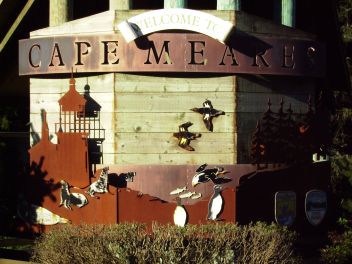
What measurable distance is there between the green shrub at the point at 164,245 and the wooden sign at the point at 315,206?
20.2 feet

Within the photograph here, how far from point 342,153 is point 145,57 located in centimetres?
1759

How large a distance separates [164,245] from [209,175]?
233 inches

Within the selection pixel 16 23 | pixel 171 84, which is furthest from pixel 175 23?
pixel 16 23

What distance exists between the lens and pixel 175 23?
19.8m

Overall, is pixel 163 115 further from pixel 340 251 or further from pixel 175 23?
pixel 340 251

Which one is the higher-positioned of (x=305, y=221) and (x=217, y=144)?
(x=217, y=144)

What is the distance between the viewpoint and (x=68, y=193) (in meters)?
20.6

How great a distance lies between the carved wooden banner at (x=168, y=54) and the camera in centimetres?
1994

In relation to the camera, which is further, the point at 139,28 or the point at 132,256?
the point at 139,28

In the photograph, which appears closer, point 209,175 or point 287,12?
point 209,175

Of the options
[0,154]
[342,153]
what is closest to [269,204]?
[0,154]

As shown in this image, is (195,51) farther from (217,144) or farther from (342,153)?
(342,153)

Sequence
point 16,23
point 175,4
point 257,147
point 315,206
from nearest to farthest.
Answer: point 175,4 < point 257,147 < point 315,206 < point 16,23

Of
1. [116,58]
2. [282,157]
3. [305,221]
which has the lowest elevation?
[305,221]
